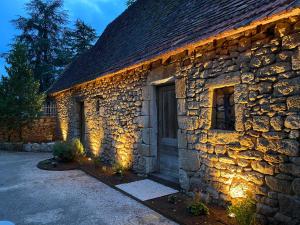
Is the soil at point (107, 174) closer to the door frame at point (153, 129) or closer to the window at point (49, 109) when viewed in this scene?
the door frame at point (153, 129)

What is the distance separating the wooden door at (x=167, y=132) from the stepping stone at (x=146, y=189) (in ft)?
1.48

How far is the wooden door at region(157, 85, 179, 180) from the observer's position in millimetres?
5570

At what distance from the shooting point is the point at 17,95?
39.5 ft

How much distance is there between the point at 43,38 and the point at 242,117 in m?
21.1

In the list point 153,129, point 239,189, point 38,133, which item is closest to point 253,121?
point 239,189

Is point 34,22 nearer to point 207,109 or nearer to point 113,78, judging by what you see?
point 113,78

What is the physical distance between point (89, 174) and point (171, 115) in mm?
2981

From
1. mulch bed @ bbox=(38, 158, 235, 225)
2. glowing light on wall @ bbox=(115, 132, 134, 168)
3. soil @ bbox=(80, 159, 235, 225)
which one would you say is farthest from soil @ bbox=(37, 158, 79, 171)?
soil @ bbox=(80, 159, 235, 225)

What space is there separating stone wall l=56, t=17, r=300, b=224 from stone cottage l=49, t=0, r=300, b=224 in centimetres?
1

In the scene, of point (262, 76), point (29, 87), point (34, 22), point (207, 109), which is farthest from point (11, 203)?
point (34, 22)

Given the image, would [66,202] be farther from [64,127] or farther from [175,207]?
[64,127]

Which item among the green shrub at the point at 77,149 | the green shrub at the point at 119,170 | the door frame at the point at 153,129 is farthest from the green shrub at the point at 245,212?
the green shrub at the point at 77,149

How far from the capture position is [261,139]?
340 cm

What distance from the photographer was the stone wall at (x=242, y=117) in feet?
10.1
